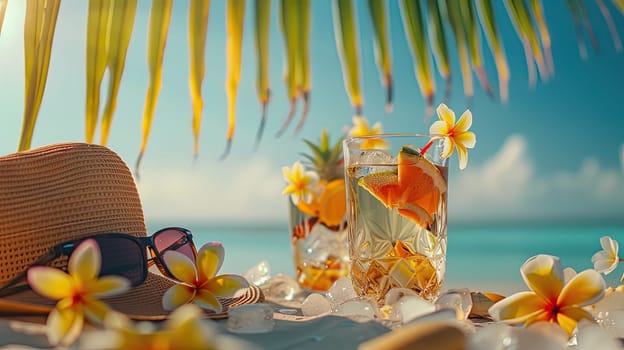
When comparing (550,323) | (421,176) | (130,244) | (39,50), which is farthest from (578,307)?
(39,50)

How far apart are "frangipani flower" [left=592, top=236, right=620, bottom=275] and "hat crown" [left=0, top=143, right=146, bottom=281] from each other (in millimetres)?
905

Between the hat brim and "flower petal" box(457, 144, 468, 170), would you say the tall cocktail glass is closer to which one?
"flower petal" box(457, 144, 468, 170)

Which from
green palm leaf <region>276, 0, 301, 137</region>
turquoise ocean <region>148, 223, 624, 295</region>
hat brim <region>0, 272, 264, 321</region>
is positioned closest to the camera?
hat brim <region>0, 272, 264, 321</region>

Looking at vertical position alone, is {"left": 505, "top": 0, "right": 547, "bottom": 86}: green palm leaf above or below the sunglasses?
above

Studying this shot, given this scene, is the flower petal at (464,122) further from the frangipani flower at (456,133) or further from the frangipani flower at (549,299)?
the frangipani flower at (549,299)

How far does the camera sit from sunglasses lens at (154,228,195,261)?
3.87 ft

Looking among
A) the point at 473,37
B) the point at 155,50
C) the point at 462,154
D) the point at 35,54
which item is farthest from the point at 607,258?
the point at 35,54

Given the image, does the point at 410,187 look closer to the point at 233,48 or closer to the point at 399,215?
the point at 399,215

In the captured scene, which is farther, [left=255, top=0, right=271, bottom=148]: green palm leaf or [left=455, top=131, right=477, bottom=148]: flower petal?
→ [left=255, top=0, right=271, bottom=148]: green palm leaf

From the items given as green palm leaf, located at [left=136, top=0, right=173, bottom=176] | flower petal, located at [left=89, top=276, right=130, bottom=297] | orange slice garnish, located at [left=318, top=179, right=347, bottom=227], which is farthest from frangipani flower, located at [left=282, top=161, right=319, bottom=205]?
flower petal, located at [left=89, top=276, right=130, bottom=297]

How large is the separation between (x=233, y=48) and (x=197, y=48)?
0.10 meters

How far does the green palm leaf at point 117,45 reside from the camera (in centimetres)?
154

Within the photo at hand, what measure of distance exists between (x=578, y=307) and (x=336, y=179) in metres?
1.19

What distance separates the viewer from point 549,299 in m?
0.80
